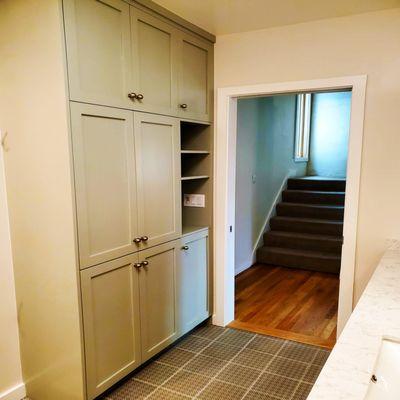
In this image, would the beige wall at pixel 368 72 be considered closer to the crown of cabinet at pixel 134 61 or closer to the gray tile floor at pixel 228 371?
the crown of cabinet at pixel 134 61

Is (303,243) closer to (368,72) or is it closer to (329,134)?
(329,134)

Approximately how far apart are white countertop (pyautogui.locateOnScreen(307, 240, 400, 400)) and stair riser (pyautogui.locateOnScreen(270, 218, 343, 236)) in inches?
128

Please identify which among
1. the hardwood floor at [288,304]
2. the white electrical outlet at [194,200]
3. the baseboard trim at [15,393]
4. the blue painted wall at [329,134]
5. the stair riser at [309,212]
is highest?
the blue painted wall at [329,134]

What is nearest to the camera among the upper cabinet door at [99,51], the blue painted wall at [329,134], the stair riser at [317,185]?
the upper cabinet door at [99,51]

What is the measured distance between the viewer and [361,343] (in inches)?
46.3

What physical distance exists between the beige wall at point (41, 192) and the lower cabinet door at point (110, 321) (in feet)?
0.23

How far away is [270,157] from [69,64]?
12.6ft

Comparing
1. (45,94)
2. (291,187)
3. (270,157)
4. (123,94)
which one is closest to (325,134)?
(291,187)

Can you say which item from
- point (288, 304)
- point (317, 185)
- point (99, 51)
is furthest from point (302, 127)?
point (99, 51)

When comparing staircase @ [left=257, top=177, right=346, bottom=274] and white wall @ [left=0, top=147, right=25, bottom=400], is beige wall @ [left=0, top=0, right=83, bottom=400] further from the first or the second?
staircase @ [left=257, top=177, right=346, bottom=274]

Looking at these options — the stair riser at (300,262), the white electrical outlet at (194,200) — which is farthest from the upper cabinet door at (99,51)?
the stair riser at (300,262)

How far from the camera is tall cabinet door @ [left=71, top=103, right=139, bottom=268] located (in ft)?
6.07

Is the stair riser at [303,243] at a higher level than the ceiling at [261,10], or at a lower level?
lower

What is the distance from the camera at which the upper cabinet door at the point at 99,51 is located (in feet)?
5.80
